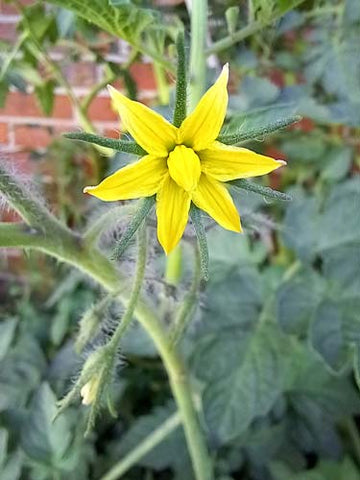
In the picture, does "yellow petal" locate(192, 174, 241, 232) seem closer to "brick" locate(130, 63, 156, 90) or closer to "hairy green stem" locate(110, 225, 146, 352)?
"hairy green stem" locate(110, 225, 146, 352)

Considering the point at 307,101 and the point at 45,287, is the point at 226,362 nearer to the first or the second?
the point at 307,101

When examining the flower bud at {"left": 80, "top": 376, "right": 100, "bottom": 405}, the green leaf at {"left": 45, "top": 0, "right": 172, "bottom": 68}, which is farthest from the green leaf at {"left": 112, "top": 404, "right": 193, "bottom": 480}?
the green leaf at {"left": 45, "top": 0, "right": 172, "bottom": 68}

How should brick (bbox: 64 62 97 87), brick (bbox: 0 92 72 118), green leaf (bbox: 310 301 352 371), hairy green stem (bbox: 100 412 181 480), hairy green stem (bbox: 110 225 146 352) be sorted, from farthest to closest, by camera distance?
1. brick (bbox: 0 92 72 118)
2. brick (bbox: 64 62 97 87)
3. hairy green stem (bbox: 100 412 181 480)
4. green leaf (bbox: 310 301 352 371)
5. hairy green stem (bbox: 110 225 146 352)

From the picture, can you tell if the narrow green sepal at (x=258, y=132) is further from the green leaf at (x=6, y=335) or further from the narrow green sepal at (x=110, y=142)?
→ the green leaf at (x=6, y=335)

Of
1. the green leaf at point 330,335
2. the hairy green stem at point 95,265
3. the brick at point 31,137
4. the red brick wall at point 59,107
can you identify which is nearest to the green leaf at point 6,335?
the hairy green stem at point 95,265

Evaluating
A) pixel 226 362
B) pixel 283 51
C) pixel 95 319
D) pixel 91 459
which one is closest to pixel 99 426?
pixel 91 459

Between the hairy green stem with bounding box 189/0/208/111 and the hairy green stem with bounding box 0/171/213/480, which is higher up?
the hairy green stem with bounding box 189/0/208/111
